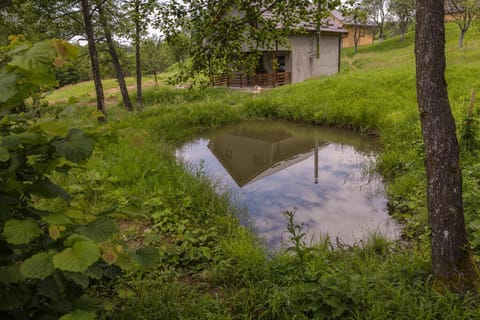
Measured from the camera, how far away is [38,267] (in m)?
1.39

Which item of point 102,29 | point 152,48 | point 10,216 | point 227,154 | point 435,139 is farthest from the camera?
point 152,48

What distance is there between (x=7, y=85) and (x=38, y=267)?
703 mm

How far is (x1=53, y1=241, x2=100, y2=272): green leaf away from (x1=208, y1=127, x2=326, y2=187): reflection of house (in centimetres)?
568

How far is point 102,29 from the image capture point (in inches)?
548

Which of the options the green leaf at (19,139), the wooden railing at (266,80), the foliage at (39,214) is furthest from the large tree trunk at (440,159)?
the wooden railing at (266,80)

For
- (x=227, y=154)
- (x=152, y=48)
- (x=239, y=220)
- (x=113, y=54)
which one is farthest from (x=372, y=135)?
(x=152, y=48)

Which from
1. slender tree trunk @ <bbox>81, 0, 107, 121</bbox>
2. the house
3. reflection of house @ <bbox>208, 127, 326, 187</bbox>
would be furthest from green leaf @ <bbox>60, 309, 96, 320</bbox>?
the house

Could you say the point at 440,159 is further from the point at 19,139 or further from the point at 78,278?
the point at 19,139

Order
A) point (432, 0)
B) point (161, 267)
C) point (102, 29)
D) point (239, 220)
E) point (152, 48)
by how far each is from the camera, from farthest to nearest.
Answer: point (152, 48)
point (102, 29)
point (239, 220)
point (161, 267)
point (432, 0)

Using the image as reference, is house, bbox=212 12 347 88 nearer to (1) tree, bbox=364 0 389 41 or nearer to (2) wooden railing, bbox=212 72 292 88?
(2) wooden railing, bbox=212 72 292 88

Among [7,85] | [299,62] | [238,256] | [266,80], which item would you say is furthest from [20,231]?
[299,62]

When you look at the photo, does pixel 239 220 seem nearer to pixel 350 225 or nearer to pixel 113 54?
pixel 350 225

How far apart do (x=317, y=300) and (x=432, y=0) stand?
228 cm

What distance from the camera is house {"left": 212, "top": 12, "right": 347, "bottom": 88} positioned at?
69.4 feet
